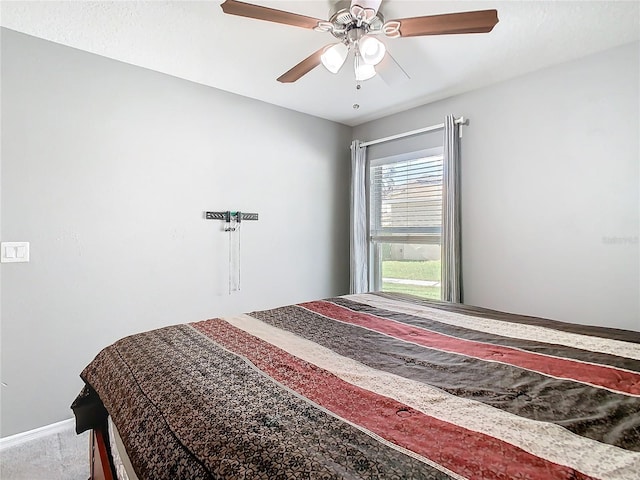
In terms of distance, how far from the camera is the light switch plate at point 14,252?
1.98 m

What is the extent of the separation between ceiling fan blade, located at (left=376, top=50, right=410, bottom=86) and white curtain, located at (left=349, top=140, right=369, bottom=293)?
101 centimetres

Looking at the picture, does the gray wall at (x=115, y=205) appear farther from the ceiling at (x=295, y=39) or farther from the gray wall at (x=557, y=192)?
the gray wall at (x=557, y=192)

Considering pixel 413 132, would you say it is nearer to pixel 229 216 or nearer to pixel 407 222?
pixel 407 222

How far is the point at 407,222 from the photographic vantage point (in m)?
3.33

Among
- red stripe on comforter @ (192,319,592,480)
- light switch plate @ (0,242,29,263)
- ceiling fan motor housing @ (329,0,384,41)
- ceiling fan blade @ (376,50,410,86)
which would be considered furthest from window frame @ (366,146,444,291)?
light switch plate @ (0,242,29,263)

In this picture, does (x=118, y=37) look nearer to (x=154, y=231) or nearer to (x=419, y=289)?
(x=154, y=231)

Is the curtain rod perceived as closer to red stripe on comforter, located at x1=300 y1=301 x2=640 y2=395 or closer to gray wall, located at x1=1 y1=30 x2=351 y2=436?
gray wall, located at x1=1 y1=30 x2=351 y2=436

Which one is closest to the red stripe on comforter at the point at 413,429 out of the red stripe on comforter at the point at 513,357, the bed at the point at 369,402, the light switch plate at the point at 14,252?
the bed at the point at 369,402

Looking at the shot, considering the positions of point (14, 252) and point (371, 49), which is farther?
point (14, 252)

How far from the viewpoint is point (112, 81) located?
92.0 inches

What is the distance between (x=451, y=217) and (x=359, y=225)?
101 cm

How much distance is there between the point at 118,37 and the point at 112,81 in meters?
0.38

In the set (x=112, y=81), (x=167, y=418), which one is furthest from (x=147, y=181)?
(x=167, y=418)

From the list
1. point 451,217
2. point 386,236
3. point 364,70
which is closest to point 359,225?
point 386,236
